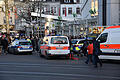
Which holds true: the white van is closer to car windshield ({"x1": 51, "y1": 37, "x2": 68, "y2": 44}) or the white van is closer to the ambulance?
car windshield ({"x1": 51, "y1": 37, "x2": 68, "y2": 44})

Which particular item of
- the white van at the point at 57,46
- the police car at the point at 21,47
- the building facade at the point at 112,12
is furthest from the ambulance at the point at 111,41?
the building facade at the point at 112,12

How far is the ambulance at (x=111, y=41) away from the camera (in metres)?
17.1

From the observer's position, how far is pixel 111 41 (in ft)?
57.4

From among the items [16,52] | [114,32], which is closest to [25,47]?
[16,52]

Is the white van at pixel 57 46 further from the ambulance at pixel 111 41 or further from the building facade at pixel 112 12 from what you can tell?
the building facade at pixel 112 12

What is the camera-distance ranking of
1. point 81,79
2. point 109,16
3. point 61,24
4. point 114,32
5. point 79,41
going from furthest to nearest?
point 61,24
point 109,16
point 79,41
point 114,32
point 81,79

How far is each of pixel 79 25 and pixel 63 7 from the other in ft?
116

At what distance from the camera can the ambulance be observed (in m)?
17.1

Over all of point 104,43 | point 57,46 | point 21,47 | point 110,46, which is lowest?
A: point 21,47

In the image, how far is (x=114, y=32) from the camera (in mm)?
17547

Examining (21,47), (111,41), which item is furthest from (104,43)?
(21,47)

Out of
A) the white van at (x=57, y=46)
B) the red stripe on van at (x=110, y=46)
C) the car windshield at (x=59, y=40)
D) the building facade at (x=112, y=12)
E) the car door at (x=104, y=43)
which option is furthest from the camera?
the building facade at (x=112, y=12)

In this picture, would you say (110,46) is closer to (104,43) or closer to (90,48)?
(104,43)

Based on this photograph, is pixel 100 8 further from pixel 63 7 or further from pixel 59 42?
pixel 63 7
